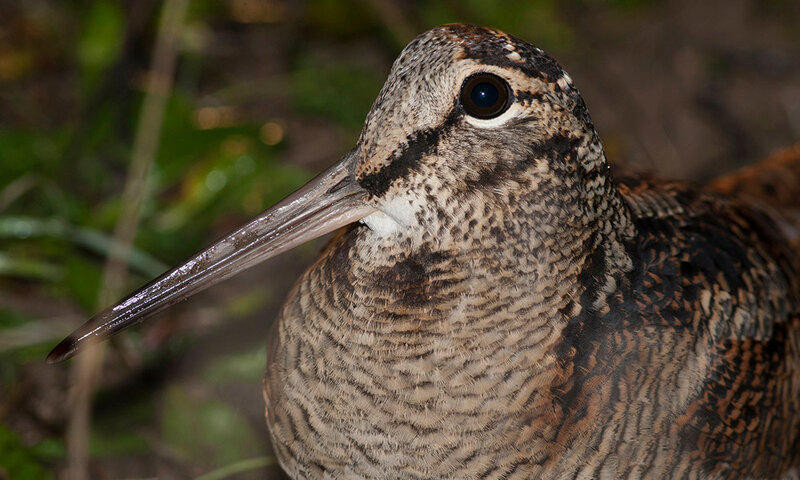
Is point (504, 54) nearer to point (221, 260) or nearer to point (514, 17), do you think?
point (221, 260)

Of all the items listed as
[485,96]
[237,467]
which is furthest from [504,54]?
[237,467]

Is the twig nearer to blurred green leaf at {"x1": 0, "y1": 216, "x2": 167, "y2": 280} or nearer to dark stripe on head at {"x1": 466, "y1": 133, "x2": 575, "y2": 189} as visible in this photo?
blurred green leaf at {"x1": 0, "y1": 216, "x2": 167, "y2": 280}

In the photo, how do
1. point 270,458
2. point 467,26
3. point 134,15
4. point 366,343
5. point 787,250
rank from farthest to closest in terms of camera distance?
point 134,15, point 270,458, point 787,250, point 366,343, point 467,26

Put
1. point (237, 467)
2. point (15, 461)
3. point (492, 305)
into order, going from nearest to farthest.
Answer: point (492, 305), point (15, 461), point (237, 467)

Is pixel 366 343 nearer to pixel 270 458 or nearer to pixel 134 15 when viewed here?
pixel 270 458

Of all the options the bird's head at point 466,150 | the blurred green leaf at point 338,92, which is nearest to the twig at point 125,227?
the blurred green leaf at point 338,92

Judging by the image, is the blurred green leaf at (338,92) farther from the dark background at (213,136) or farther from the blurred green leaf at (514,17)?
the blurred green leaf at (514,17)

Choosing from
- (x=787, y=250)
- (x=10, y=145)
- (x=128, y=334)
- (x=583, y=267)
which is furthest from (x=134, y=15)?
(x=787, y=250)
